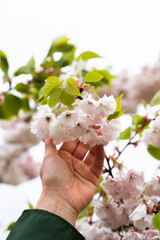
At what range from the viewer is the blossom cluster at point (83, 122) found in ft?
1.54

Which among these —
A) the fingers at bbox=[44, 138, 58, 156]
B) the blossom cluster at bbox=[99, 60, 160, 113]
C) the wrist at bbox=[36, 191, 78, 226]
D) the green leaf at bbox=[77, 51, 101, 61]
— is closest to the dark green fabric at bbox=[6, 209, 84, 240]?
the wrist at bbox=[36, 191, 78, 226]

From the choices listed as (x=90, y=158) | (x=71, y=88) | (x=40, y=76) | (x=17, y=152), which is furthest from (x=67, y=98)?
(x=17, y=152)

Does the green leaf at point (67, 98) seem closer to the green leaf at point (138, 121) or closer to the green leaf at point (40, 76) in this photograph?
the green leaf at point (138, 121)

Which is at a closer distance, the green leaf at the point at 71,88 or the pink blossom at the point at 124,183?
the green leaf at the point at 71,88

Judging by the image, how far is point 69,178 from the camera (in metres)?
0.59

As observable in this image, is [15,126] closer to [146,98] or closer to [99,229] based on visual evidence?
[146,98]

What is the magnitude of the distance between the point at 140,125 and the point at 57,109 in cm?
32

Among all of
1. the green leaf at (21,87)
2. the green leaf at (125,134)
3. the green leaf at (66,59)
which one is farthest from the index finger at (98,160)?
the green leaf at (66,59)

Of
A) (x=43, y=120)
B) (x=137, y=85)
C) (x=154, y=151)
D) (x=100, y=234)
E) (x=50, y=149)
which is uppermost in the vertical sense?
(x=43, y=120)

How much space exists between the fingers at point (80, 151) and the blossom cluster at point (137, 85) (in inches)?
27.0

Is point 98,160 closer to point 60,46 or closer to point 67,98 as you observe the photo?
point 67,98

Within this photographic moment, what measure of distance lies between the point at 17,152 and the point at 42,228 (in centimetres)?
127

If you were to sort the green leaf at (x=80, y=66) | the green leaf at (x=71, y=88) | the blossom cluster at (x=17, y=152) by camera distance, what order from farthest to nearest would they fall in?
the blossom cluster at (x=17, y=152), the green leaf at (x=80, y=66), the green leaf at (x=71, y=88)

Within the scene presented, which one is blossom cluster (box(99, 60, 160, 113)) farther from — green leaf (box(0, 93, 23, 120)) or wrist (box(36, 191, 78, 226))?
wrist (box(36, 191, 78, 226))
